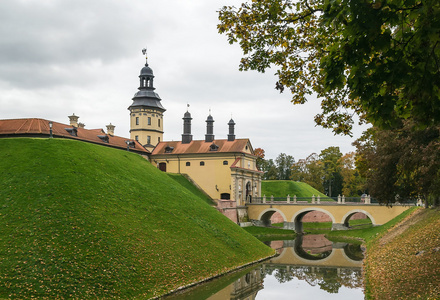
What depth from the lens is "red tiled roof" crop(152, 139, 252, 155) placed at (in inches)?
2438

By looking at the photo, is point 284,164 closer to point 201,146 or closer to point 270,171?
point 270,171

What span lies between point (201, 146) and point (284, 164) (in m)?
45.7

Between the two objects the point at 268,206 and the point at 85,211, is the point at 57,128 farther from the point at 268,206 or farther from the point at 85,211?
the point at 268,206

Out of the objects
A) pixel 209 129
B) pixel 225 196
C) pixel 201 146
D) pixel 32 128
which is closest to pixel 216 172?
pixel 225 196

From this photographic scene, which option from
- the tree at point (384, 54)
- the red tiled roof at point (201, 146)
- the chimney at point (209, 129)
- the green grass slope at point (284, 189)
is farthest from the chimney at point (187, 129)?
the tree at point (384, 54)

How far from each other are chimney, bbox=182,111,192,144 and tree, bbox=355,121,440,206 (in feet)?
117

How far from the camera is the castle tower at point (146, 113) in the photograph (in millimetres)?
67050

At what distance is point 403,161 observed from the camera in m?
25.1

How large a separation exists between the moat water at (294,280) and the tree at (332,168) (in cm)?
4917

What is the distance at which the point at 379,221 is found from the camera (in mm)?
55781

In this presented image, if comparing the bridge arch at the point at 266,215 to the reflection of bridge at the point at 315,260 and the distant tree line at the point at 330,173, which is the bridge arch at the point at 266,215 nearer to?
the reflection of bridge at the point at 315,260

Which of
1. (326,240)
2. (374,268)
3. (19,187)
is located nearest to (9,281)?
(19,187)

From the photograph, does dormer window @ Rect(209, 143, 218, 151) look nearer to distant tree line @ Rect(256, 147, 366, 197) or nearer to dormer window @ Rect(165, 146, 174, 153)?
dormer window @ Rect(165, 146, 174, 153)

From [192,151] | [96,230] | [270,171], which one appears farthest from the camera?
[270,171]
